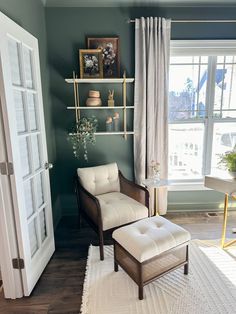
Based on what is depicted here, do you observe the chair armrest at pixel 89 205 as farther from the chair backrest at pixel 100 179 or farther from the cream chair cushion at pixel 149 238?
the cream chair cushion at pixel 149 238

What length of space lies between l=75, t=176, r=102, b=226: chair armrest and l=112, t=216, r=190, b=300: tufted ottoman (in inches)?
12.7

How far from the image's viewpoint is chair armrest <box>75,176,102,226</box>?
203 centimetres

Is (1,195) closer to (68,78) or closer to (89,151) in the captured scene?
(89,151)

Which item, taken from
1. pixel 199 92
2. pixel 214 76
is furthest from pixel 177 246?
pixel 214 76

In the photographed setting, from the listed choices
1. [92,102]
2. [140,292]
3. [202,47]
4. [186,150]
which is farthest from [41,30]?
[140,292]

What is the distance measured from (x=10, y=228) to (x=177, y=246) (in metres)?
1.26

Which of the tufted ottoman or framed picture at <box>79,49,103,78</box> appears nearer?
the tufted ottoman

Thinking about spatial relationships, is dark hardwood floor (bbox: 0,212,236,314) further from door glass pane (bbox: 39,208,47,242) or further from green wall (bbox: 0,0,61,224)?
green wall (bbox: 0,0,61,224)

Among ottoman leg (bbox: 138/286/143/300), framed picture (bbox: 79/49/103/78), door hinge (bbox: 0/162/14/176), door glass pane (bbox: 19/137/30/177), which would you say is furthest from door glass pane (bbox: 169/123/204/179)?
door hinge (bbox: 0/162/14/176)

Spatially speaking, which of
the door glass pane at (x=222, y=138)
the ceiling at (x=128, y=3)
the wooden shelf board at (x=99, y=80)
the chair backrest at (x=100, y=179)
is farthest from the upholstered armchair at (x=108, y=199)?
the ceiling at (x=128, y=3)

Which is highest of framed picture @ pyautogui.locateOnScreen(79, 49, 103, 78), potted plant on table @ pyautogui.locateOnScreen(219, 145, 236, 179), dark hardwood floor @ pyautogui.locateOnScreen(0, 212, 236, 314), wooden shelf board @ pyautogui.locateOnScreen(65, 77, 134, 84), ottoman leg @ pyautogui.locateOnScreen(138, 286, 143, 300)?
framed picture @ pyautogui.locateOnScreen(79, 49, 103, 78)

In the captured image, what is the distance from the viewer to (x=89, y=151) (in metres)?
2.88

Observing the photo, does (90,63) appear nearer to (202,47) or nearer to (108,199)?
(202,47)

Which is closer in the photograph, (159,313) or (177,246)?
(159,313)
